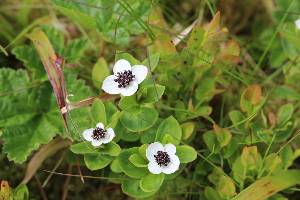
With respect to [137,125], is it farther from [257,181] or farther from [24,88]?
[24,88]

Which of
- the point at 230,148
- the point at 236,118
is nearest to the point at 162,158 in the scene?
the point at 230,148

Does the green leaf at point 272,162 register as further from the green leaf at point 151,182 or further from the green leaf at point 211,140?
the green leaf at point 151,182

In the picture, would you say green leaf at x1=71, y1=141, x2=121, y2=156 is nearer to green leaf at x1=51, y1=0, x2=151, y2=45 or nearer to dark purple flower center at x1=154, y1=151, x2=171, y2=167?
dark purple flower center at x1=154, y1=151, x2=171, y2=167

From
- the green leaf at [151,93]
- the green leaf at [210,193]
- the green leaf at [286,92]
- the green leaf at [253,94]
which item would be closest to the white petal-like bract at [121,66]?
the green leaf at [151,93]

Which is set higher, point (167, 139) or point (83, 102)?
point (83, 102)

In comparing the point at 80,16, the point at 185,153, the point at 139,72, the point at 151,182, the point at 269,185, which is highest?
the point at 80,16

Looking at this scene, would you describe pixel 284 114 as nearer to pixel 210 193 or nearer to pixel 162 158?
pixel 210 193

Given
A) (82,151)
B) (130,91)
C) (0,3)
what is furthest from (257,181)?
(0,3)
